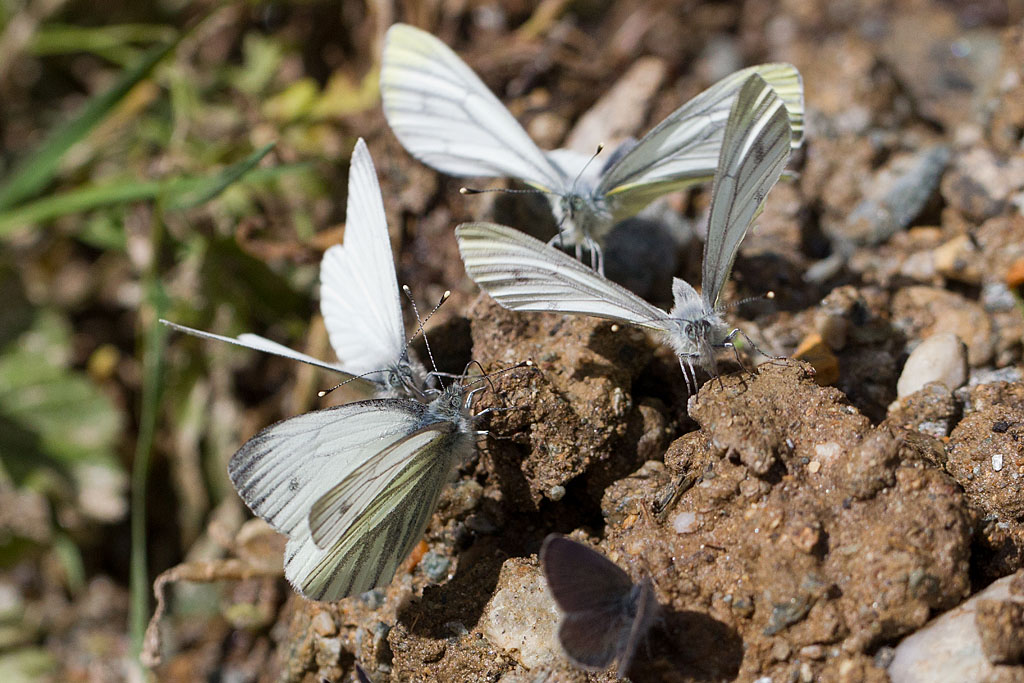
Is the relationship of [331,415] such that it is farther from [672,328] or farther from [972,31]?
Result: [972,31]

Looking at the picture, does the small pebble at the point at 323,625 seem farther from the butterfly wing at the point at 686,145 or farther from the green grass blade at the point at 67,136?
the green grass blade at the point at 67,136

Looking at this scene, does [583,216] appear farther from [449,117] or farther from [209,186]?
[209,186]

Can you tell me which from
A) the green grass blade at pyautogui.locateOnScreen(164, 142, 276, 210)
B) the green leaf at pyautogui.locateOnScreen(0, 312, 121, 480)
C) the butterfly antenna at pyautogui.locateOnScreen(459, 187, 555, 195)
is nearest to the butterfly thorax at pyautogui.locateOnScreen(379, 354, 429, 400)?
the butterfly antenna at pyautogui.locateOnScreen(459, 187, 555, 195)

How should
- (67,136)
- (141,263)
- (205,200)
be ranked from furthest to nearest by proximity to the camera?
(141,263), (67,136), (205,200)

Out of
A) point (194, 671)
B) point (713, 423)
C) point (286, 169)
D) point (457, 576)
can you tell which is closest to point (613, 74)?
point (286, 169)

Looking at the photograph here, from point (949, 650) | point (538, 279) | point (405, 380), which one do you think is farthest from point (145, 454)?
point (949, 650)
